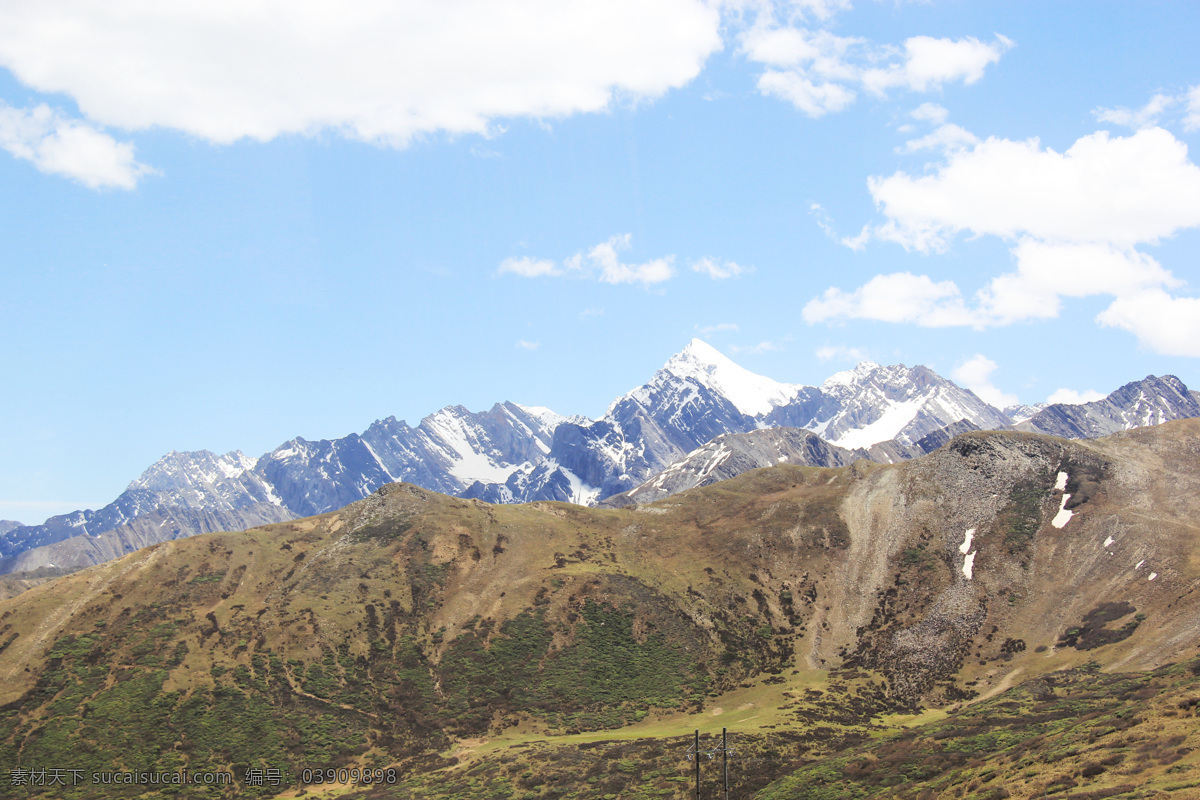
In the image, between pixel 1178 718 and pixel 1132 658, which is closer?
pixel 1178 718

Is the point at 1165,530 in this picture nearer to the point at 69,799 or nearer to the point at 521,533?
the point at 521,533

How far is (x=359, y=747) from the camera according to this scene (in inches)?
4008

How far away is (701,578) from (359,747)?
6568cm

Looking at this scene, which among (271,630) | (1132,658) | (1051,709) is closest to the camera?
(1051,709)

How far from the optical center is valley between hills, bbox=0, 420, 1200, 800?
86.0m

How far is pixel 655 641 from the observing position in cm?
12506

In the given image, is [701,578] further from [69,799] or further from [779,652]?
[69,799]

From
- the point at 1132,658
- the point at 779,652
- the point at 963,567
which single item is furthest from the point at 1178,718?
the point at 963,567

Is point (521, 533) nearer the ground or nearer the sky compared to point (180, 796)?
nearer the sky

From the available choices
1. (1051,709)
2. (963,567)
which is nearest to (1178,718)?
(1051,709)

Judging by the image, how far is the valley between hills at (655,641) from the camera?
86000mm

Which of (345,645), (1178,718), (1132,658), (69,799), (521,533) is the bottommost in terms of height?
(1132,658)

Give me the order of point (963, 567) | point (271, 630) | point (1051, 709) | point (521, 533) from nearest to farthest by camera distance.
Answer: point (1051, 709) < point (271, 630) < point (963, 567) < point (521, 533)

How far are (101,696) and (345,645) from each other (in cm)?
3175
